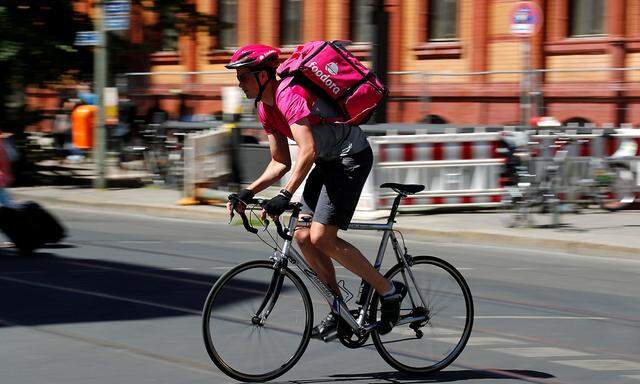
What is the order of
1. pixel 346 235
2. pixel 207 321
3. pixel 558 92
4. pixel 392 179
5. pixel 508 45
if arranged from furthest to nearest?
pixel 508 45
pixel 558 92
pixel 392 179
pixel 346 235
pixel 207 321

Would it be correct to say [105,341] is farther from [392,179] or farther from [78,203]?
[78,203]

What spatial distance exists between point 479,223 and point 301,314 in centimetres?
890

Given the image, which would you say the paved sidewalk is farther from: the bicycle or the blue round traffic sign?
the bicycle

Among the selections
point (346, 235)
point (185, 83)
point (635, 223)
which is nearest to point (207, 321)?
point (346, 235)

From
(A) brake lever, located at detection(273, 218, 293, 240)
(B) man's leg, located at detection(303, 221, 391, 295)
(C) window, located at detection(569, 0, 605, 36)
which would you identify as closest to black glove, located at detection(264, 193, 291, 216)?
(A) brake lever, located at detection(273, 218, 293, 240)

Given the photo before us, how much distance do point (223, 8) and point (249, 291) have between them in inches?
1024

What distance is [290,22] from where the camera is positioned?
29312 mm

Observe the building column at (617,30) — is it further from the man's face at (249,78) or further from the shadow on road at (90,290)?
the man's face at (249,78)

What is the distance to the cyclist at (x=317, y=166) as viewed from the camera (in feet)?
19.1

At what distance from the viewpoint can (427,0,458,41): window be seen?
25.2 metres

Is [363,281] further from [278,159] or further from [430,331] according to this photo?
[278,159]

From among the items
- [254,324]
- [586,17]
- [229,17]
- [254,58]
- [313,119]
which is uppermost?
[229,17]

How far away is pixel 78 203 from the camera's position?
18.2 metres

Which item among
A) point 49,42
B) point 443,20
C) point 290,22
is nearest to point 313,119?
point 49,42
